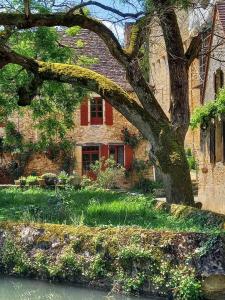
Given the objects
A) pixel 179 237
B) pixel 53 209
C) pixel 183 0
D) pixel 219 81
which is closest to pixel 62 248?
pixel 179 237

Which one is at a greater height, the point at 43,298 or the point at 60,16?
the point at 60,16

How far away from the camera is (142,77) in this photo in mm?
16047

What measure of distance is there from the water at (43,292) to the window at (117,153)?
2408cm

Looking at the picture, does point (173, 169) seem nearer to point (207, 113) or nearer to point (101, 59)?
point (207, 113)

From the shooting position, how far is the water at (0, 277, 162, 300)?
944cm

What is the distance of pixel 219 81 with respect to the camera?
21172mm

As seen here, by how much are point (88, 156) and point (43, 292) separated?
24.6 meters

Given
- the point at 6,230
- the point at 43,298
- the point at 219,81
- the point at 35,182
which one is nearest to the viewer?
the point at 43,298

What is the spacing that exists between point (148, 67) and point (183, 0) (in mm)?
4571

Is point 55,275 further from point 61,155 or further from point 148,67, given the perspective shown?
point 61,155

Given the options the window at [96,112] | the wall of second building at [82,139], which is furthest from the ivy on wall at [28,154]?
the window at [96,112]

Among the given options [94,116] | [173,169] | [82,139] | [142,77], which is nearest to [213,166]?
[173,169]

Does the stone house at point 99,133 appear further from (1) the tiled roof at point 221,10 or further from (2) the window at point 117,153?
(1) the tiled roof at point 221,10

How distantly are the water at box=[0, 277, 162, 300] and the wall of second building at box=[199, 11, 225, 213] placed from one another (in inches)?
456
